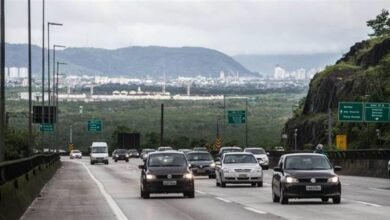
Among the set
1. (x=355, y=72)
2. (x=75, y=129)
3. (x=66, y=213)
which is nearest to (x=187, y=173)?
(x=66, y=213)

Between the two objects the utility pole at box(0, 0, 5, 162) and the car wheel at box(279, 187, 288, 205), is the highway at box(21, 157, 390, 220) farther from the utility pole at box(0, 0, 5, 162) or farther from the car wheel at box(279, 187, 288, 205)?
the utility pole at box(0, 0, 5, 162)

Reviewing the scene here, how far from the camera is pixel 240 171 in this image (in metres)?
41.6

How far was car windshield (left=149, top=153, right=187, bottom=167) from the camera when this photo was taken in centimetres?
3412

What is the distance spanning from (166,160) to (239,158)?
878 cm

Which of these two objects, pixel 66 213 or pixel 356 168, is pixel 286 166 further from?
pixel 356 168

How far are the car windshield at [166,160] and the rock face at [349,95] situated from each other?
58393 millimetres

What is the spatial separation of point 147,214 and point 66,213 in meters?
2.56

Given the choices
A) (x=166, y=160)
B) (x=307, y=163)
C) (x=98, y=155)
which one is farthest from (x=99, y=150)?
(x=307, y=163)

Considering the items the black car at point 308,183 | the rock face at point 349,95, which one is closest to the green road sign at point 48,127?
the rock face at point 349,95

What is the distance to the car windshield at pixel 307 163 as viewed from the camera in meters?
29.3

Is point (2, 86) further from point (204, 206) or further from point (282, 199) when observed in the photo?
point (282, 199)

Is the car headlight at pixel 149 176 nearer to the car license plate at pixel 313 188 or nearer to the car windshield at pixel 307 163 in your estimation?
the car windshield at pixel 307 163

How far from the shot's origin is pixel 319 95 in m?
122

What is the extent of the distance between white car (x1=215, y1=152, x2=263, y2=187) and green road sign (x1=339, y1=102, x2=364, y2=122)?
32108 mm
